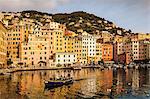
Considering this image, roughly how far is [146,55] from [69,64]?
18289 millimetres

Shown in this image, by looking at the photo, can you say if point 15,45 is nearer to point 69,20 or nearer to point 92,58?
point 92,58

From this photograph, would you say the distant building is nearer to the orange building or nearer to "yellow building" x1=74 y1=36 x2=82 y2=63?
"yellow building" x1=74 y1=36 x2=82 y2=63

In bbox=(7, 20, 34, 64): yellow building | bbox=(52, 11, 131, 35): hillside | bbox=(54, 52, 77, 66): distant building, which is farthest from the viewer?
bbox=(52, 11, 131, 35): hillside

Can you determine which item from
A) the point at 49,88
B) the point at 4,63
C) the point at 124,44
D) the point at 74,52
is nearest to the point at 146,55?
the point at 124,44

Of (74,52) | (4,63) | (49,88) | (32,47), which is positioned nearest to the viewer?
(49,88)

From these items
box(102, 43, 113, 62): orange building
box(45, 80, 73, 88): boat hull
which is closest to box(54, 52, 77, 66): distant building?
box(102, 43, 113, 62): orange building

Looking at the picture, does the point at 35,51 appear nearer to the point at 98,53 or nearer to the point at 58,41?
the point at 58,41

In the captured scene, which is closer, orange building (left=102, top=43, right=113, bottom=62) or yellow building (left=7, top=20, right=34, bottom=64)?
yellow building (left=7, top=20, right=34, bottom=64)

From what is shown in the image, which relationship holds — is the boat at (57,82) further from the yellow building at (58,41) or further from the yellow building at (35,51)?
the yellow building at (58,41)

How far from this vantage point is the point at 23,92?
24.8m

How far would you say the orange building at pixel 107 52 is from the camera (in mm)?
70500

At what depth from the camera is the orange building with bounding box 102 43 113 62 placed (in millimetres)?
70500

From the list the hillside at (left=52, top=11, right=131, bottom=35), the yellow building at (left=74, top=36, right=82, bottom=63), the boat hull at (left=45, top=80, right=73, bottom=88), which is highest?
the hillside at (left=52, top=11, right=131, bottom=35)

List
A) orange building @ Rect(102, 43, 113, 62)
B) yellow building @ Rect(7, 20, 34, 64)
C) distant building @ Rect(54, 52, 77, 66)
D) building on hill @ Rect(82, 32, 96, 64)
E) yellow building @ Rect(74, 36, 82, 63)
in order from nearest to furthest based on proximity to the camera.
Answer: yellow building @ Rect(7, 20, 34, 64) < distant building @ Rect(54, 52, 77, 66) < yellow building @ Rect(74, 36, 82, 63) < building on hill @ Rect(82, 32, 96, 64) < orange building @ Rect(102, 43, 113, 62)
